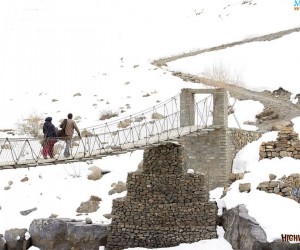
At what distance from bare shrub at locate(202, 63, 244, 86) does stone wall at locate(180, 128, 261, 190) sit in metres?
8.89

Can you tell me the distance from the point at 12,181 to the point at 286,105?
12659mm

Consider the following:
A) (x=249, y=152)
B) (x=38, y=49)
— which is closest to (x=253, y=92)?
(x=249, y=152)

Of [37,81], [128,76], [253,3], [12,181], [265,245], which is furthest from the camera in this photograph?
[253,3]

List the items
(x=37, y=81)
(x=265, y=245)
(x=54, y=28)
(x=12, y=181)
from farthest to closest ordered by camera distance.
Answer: (x=54, y=28)
(x=37, y=81)
(x=12, y=181)
(x=265, y=245)

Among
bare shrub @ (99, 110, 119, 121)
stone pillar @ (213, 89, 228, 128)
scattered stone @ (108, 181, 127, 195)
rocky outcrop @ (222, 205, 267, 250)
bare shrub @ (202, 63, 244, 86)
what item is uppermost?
bare shrub @ (202, 63, 244, 86)

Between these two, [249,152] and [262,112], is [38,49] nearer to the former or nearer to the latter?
[262,112]

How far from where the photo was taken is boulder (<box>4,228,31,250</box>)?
23.5 metres

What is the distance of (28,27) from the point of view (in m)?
53.4

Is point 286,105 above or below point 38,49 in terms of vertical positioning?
below

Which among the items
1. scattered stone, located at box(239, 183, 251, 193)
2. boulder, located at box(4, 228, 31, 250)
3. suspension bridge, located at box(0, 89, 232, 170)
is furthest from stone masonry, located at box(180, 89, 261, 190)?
boulder, located at box(4, 228, 31, 250)

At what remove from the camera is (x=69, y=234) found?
2319 cm

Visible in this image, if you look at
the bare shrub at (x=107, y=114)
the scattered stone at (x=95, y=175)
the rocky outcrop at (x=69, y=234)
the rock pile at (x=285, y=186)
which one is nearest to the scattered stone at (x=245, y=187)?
the rock pile at (x=285, y=186)

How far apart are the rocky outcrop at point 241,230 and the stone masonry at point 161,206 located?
3.05ft

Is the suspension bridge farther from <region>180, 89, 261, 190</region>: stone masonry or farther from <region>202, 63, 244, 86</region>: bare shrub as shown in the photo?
<region>202, 63, 244, 86</region>: bare shrub
